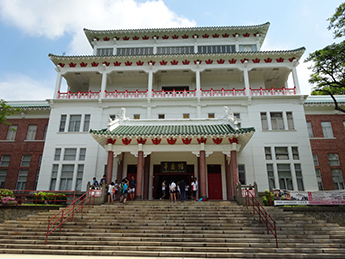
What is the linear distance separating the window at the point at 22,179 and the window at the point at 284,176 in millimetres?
25429

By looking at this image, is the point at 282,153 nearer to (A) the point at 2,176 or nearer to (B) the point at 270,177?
(B) the point at 270,177

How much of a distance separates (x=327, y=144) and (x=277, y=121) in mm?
7118

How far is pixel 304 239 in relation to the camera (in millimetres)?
10805

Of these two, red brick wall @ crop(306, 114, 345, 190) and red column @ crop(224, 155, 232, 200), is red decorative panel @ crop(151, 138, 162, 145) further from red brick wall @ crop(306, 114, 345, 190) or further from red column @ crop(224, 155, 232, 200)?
red brick wall @ crop(306, 114, 345, 190)

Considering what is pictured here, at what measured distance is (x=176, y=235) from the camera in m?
11.2

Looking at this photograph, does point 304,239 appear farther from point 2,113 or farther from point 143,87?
point 2,113

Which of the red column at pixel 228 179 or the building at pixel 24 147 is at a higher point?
the building at pixel 24 147

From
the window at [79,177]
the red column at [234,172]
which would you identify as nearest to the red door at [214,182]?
the red column at [234,172]

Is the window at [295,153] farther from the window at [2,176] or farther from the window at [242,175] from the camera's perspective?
the window at [2,176]

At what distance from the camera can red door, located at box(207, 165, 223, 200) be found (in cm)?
2145

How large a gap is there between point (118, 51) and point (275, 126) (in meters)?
19.9

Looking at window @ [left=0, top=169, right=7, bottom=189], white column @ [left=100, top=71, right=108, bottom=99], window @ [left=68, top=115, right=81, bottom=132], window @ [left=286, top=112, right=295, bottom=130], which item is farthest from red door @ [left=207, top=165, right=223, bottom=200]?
window @ [left=0, top=169, right=7, bottom=189]

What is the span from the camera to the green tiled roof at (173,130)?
57.0 feet

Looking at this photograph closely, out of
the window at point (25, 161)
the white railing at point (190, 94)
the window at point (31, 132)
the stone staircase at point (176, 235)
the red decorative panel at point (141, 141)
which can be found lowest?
the stone staircase at point (176, 235)
